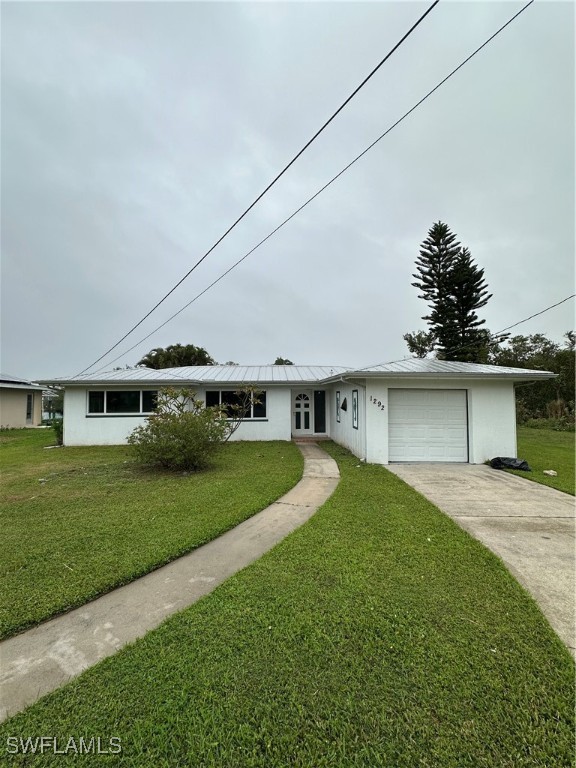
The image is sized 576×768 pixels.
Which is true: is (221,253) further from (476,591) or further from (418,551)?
(476,591)

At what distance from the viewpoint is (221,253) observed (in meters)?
9.09

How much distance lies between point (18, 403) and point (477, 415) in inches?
968

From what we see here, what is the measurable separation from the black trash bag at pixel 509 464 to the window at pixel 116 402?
38.3 ft

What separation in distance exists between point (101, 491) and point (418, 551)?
596 centimetres

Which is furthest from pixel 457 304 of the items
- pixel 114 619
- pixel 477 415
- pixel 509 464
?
pixel 114 619

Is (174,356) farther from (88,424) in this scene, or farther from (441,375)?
(441,375)

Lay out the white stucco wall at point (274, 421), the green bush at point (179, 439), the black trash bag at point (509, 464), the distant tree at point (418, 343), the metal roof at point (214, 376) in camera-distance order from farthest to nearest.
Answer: the distant tree at point (418, 343), the white stucco wall at point (274, 421), the metal roof at point (214, 376), the black trash bag at point (509, 464), the green bush at point (179, 439)

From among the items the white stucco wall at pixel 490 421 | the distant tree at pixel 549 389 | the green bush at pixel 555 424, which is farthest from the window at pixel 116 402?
the distant tree at pixel 549 389

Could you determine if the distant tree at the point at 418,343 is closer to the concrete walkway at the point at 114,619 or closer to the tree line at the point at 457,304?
the tree line at the point at 457,304

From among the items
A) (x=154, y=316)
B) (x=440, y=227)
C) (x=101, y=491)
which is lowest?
(x=101, y=491)

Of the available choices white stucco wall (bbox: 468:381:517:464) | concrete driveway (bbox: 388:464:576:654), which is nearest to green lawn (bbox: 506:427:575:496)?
concrete driveway (bbox: 388:464:576:654)

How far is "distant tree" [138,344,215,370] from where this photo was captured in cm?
3428

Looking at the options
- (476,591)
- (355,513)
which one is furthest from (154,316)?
(476,591)

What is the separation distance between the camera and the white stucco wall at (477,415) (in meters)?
9.43
